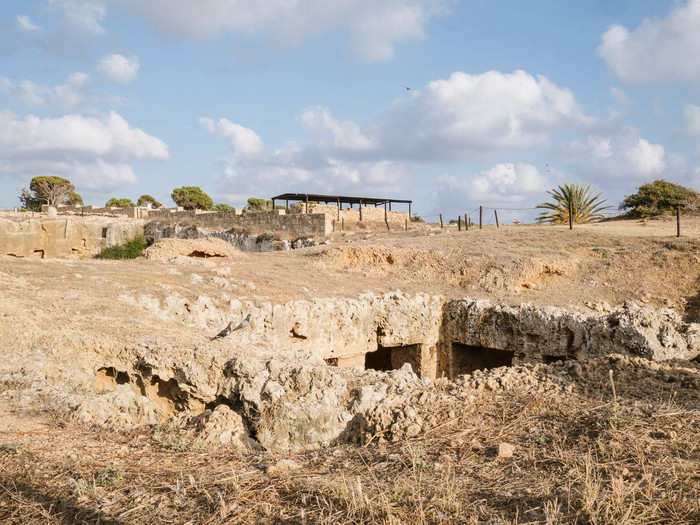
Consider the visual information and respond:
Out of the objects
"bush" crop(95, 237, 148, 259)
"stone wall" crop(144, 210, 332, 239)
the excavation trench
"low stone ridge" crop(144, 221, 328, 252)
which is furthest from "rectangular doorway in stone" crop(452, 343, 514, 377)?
"bush" crop(95, 237, 148, 259)

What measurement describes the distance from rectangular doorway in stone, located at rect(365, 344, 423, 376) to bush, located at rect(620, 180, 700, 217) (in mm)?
21889

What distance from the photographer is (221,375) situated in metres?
4.92

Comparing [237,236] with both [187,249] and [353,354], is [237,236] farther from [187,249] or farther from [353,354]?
[353,354]

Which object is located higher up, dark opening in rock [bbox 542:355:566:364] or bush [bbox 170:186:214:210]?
bush [bbox 170:186:214:210]

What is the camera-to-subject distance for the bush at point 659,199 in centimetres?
2661

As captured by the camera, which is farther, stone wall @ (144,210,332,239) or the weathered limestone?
stone wall @ (144,210,332,239)

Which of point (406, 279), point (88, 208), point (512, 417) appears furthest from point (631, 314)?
point (88, 208)

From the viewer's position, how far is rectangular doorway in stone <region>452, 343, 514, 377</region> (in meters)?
11.9

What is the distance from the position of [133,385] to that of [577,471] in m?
4.53

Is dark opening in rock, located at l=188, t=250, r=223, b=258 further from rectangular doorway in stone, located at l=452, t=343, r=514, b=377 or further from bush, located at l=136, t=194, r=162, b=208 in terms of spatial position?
bush, located at l=136, t=194, r=162, b=208

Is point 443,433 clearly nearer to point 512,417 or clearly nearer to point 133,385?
point 512,417

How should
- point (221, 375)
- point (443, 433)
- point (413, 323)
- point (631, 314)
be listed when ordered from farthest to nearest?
1. point (413, 323)
2. point (631, 314)
3. point (221, 375)
4. point (443, 433)

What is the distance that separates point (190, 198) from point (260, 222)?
32.5 metres

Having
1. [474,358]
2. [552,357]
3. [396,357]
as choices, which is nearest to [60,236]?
[396,357]
